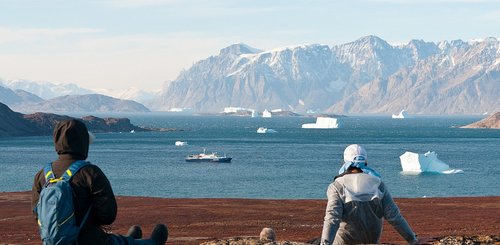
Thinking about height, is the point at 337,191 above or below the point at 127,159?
above

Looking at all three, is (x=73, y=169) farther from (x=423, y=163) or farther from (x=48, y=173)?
(x=423, y=163)

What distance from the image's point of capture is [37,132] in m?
195

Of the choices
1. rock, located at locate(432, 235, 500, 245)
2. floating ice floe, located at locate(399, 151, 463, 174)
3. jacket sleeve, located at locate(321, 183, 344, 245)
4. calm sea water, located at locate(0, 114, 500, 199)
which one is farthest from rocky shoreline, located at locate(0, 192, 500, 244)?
floating ice floe, located at locate(399, 151, 463, 174)

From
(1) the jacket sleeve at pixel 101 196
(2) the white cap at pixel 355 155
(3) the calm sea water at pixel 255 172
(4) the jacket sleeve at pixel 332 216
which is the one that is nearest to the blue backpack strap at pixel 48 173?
(1) the jacket sleeve at pixel 101 196

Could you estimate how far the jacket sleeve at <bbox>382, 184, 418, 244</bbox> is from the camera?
8977 millimetres

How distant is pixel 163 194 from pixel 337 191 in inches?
2215

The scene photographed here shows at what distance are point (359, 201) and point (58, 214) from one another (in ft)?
10.5

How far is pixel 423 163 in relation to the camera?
84.1 meters

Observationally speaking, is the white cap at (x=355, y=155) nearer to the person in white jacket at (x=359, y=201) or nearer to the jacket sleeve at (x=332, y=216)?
the person in white jacket at (x=359, y=201)

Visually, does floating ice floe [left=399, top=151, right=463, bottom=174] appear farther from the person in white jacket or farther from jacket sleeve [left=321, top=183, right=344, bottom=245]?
jacket sleeve [left=321, top=183, right=344, bottom=245]

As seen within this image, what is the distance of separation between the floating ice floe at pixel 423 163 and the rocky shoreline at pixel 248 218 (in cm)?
3172

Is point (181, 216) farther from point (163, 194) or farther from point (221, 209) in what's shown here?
point (163, 194)

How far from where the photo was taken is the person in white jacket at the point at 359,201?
29.5 feet

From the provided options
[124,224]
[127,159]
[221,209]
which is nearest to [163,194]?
[221,209]
